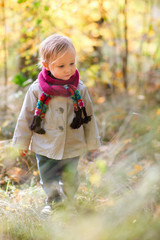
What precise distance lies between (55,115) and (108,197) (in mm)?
1057

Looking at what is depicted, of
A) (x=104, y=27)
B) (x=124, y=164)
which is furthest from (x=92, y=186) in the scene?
(x=104, y=27)

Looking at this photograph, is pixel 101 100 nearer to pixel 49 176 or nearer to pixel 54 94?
pixel 49 176

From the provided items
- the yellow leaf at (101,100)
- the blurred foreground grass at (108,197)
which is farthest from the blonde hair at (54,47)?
the yellow leaf at (101,100)

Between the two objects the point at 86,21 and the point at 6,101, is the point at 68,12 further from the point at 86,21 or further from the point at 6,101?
the point at 6,101

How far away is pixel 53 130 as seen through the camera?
7.70ft

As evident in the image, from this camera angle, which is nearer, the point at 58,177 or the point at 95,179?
the point at 58,177

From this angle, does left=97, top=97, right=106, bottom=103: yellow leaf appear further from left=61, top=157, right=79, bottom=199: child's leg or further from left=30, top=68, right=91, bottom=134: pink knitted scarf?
left=30, top=68, right=91, bottom=134: pink knitted scarf

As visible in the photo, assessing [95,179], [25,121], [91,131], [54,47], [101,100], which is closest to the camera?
[54,47]

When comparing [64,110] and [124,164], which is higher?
[64,110]

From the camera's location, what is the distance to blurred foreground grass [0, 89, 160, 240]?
6.17 ft

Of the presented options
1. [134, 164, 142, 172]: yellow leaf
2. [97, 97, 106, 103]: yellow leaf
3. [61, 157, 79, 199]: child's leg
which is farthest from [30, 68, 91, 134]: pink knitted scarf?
[97, 97, 106, 103]: yellow leaf

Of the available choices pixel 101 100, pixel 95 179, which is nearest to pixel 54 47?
pixel 95 179

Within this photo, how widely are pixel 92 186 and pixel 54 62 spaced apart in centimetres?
137

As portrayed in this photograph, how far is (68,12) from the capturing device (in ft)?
11.8
